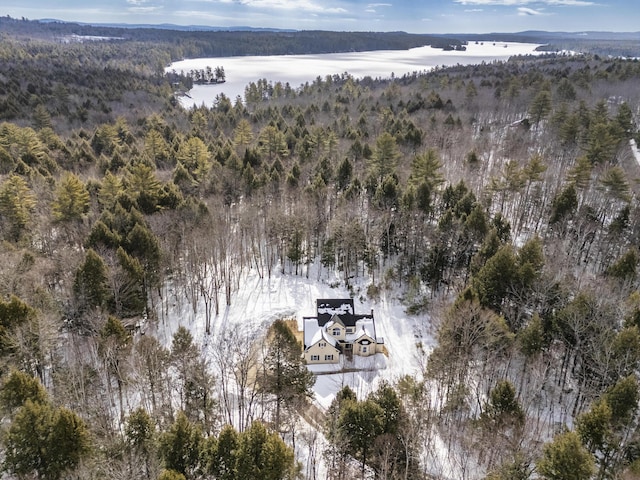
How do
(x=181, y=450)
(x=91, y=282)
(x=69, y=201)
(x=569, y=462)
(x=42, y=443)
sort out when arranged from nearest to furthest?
1. (x=42, y=443)
2. (x=569, y=462)
3. (x=181, y=450)
4. (x=91, y=282)
5. (x=69, y=201)

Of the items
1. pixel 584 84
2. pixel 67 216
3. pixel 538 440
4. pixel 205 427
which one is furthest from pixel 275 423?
pixel 584 84

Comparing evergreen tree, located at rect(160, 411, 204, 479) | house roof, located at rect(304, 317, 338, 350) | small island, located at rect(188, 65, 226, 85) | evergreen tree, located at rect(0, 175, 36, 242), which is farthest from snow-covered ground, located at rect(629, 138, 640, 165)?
small island, located at rect(188, 65, 226, 85)

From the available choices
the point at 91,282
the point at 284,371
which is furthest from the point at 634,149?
the point at 91,282

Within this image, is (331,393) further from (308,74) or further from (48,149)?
(308,74)

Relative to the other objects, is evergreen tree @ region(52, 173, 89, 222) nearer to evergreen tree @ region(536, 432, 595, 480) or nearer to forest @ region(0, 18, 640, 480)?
forest @ region(0, 18, 640, 480)

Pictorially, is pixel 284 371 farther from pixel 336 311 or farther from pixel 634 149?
pixel 634 149

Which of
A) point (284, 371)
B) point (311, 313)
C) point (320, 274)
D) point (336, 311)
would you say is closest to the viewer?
point (284, 371)
